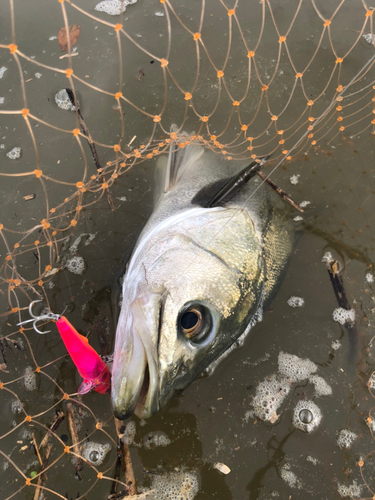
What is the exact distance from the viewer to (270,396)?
9.78 ft

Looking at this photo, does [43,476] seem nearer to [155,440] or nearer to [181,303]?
[155,440]

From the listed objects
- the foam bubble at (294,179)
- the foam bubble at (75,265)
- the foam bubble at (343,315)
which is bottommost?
the foam bubble at (75,265)

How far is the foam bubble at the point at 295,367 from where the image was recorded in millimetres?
3068

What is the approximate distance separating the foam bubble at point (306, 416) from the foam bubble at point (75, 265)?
2508mm

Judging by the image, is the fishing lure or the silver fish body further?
the fishing lure

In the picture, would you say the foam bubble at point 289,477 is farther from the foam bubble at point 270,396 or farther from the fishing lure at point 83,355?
the fishing lure at point 83,355

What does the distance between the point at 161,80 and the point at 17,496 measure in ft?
14.6

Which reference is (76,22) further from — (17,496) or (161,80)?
(17,496)

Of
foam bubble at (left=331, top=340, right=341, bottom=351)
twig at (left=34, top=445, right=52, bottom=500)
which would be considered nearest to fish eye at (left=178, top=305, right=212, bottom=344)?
foam bubble at (left=331, top=340, right=341, bottom=351)

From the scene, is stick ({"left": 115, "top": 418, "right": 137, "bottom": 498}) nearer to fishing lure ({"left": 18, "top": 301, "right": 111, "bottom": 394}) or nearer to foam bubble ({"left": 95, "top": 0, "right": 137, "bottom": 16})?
fishing lure ({"left": 18, "top": 301, "right": 111, "bottom": 394})

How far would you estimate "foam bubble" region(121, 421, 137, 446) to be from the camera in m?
2.79

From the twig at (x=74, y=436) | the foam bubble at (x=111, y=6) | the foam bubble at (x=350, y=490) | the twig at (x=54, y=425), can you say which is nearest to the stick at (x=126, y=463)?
the twig at (x=74, y=436)

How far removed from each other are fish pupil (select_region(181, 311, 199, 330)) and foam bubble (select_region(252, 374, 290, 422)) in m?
1.38

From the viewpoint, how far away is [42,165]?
134 inches
